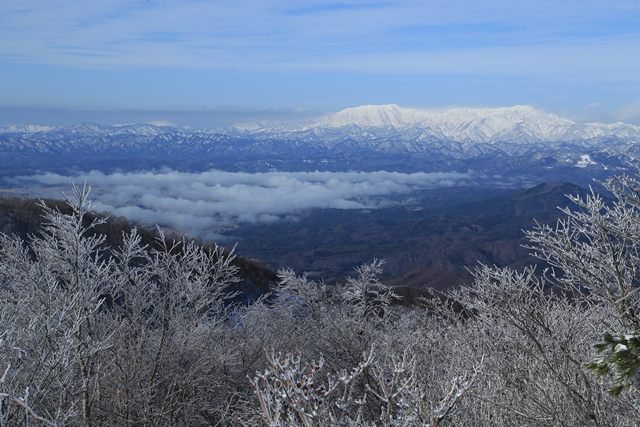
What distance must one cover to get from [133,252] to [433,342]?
820cm

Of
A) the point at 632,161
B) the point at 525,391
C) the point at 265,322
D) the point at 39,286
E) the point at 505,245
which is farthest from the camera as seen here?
the point at 505,245

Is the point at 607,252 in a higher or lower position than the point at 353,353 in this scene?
higher

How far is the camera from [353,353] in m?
16.8

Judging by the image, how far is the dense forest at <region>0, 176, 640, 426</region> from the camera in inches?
206

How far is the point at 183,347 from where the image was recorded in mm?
13953

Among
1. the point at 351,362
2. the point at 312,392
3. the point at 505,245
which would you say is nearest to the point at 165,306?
the point at 351,362

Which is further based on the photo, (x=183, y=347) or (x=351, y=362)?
(x=351, y=362)

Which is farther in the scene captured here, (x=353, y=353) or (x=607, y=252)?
(x=353, y=353)

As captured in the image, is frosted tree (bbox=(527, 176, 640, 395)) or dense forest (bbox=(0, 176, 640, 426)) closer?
dense forest (bbox=(0, 176, 640, 426))

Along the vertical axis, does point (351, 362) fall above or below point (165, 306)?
below

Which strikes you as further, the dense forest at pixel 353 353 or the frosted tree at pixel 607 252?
the frosted tree at pixel 607 252

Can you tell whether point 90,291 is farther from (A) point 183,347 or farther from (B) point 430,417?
(B) point 430,417

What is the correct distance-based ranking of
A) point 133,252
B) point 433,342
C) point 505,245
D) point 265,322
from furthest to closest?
point 505,245 → point 265,322 → point 433,342 → point 133,252

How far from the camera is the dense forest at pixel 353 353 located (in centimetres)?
523
